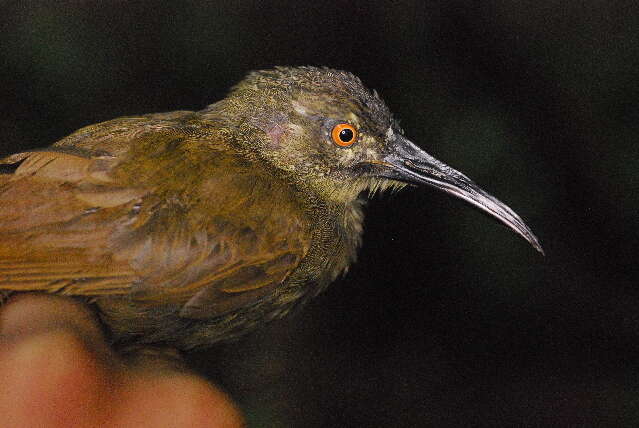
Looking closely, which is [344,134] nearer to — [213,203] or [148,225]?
[213,203]

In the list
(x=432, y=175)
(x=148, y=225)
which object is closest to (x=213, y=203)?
(x=148, y=225)

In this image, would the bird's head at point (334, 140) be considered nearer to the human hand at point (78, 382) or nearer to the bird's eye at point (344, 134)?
the bird's eye at point (344, 134)

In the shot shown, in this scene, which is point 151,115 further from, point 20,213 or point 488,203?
point 488,203

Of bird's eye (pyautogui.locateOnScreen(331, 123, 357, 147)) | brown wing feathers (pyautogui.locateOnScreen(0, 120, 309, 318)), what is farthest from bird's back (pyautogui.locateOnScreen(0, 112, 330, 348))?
bird's eye (pyautogui.locateOnScreen(331, 123, 357, 147))

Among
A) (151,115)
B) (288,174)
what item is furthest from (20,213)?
(288,174)

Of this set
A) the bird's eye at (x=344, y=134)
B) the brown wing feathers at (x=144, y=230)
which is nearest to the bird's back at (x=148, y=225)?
the brown wing feathers at (x=144, y=230)
